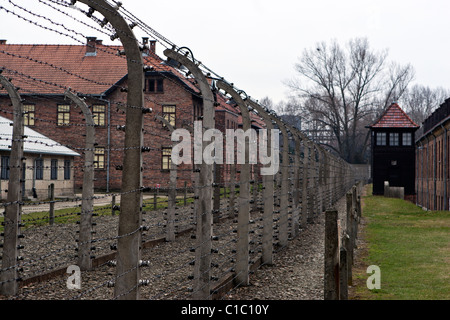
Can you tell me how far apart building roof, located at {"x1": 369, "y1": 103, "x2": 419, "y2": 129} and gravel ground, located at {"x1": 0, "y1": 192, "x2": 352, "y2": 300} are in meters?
35.9

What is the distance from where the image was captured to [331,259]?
4676mm

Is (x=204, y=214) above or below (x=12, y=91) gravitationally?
below

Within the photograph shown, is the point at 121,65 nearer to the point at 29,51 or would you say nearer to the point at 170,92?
the point at 170,92

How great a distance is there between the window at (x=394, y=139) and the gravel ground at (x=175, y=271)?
118 ft

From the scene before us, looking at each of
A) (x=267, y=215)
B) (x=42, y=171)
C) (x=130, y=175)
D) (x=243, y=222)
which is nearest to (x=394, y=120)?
(x=42, y=171)

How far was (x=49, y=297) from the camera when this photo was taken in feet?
24.1

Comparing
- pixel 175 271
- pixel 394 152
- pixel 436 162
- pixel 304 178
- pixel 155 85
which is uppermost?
pixel 155 85

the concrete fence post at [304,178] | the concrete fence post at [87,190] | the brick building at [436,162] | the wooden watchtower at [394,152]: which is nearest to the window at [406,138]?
the wooden watchtower at [394,152]

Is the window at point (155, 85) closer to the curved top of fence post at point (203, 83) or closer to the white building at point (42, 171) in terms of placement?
the white building at point (42, 171)

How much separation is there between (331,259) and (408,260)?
20.8 ft

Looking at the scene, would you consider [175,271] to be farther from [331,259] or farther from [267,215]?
[331,259]

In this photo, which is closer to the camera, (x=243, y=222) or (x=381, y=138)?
(x=243, y=222)
